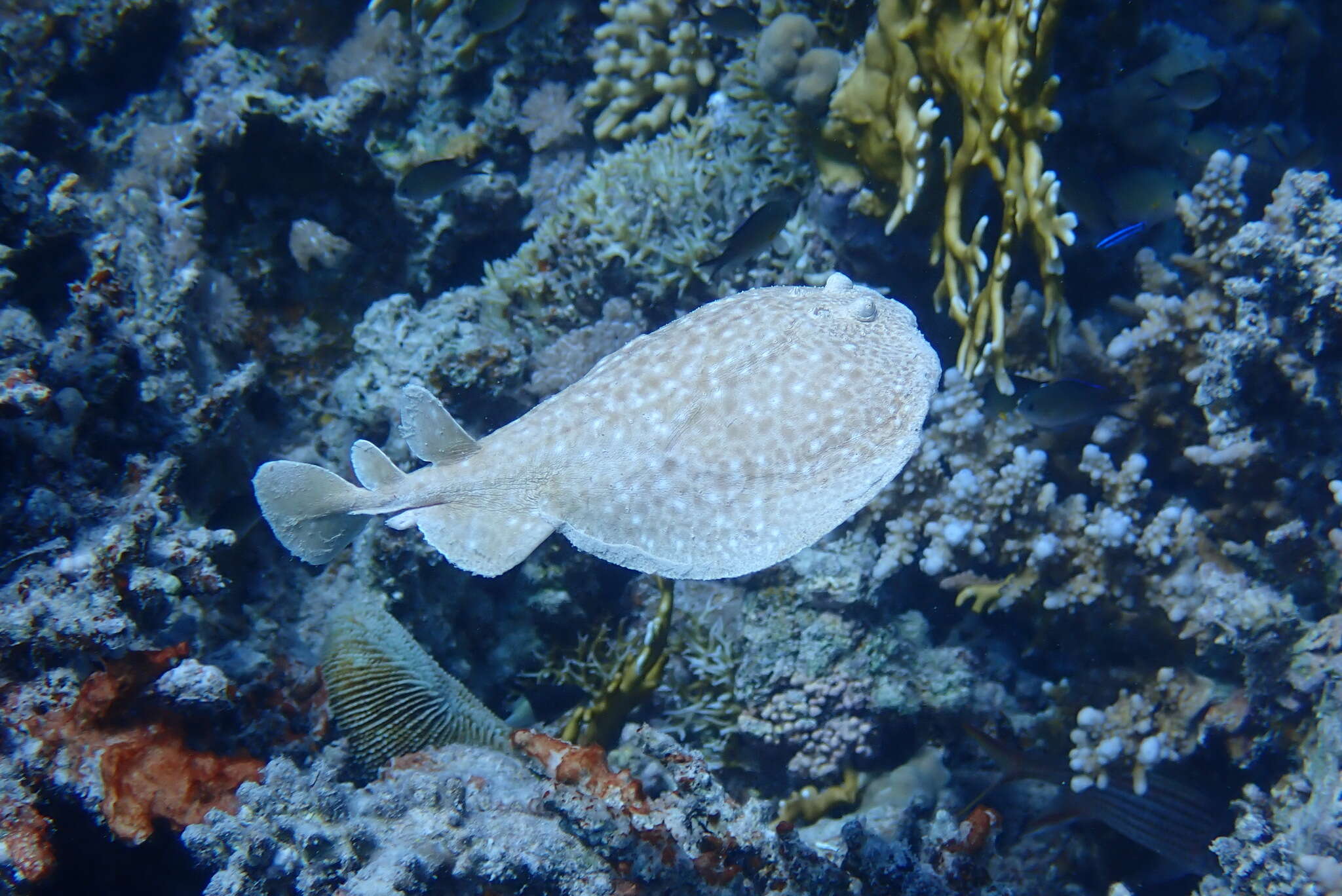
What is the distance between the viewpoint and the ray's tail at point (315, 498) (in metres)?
3.33

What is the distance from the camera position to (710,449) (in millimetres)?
3098

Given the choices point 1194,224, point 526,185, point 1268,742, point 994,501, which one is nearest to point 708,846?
point 994,501

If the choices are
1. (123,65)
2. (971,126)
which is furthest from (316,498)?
(123,65)

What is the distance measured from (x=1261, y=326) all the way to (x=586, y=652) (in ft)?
15.8

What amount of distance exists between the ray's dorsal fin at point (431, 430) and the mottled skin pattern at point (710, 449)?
0.06 metres

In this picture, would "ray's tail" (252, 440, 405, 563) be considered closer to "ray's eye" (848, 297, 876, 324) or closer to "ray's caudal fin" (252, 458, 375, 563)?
"ray's caudal fin" (252, 458, 375, 563)

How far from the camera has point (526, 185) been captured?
21.8ft

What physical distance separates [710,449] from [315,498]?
198cm

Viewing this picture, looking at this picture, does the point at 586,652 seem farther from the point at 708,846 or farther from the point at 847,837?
the point at 847,837

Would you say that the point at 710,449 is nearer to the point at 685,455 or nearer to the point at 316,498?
the point at 685,455

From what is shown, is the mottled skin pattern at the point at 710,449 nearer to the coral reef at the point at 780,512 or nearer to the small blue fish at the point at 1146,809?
the coral reef at the point at 780,512

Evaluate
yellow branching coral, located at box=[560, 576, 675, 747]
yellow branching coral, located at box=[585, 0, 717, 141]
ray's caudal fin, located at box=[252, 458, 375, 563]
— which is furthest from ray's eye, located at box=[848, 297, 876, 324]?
yellow branching coral, located at box=[585, 0, 717, 141]

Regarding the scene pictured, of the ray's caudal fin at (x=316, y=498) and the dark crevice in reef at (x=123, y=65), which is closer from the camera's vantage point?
the ray's caudal fin at (x=316, y=498)

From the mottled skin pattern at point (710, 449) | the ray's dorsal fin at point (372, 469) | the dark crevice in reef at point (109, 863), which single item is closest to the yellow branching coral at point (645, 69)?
the mottled skin pattern at point (710, 449)
